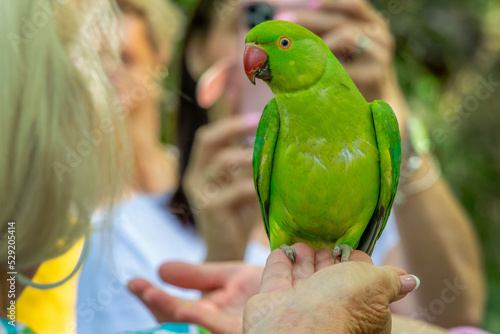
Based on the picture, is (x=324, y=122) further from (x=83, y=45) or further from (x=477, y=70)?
(x=477, y=70)

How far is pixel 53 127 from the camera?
2.21 ft

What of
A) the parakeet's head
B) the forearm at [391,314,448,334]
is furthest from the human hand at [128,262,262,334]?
the parakeet's head

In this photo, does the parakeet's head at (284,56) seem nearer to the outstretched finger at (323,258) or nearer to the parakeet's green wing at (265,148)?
the parakeet's green wing at (265,148)

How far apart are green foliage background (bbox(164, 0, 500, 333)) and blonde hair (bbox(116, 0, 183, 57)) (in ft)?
2.57

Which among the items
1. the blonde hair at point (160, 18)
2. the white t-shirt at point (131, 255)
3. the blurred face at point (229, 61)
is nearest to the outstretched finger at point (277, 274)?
the blurred face at point (229, 61)

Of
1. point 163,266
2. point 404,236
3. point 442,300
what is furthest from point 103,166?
point 442,300

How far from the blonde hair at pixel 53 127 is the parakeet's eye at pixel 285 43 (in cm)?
42

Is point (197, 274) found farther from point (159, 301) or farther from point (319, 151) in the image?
point (319, 151)

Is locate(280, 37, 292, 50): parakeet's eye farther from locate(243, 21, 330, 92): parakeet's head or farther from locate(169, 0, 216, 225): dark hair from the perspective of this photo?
locate(169, 0, 216, 225): dark hair

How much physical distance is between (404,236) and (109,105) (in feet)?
1.97

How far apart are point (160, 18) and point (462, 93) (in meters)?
1.25

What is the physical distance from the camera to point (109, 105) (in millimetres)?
790

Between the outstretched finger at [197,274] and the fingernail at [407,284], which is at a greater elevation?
the fingernail at [407,284]

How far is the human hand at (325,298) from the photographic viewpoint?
1.30 ft
